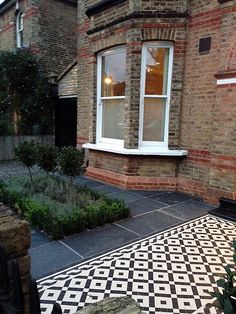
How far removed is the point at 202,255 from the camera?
3416mm

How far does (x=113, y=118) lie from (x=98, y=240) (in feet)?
12.7

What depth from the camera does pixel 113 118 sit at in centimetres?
704

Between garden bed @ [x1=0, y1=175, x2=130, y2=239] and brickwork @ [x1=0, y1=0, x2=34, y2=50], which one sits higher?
brickwork @ [x1=0, y1=0, x2=34, y2=50]

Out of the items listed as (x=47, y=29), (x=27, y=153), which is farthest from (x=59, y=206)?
(x=47, y=29)

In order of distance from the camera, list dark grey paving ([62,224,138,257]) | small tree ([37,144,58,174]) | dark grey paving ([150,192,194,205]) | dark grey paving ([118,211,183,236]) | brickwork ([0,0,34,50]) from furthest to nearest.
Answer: brickwork ([0,0,34,50])
small tree ([37,144,58,174])
dark grey paving ([150,192,194,205])
dark grey paving ([118,211,183,236])
dark grey paving ([62,224,138,257])

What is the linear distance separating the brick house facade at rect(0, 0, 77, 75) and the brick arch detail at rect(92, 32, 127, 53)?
498 centimetres

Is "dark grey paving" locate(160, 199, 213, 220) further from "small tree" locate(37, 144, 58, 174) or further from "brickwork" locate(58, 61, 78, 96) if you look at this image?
"brickwork" locate(58, 61, 78, 96)

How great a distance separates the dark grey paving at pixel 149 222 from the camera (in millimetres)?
4129

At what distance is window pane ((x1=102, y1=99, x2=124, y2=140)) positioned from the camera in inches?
268

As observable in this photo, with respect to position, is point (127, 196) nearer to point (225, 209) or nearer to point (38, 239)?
point (225, 209)

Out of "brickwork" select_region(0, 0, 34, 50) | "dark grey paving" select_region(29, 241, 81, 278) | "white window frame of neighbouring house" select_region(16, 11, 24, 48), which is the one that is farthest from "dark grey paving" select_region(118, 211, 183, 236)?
"white window frame of neighbouring house" select_region(16, 11, 24, 48)

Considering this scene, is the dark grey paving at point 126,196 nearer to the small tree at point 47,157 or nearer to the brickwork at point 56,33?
the small tree at point 47,157

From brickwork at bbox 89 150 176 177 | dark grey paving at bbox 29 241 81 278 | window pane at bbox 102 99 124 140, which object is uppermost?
window pane at bbox 102 99 124 140

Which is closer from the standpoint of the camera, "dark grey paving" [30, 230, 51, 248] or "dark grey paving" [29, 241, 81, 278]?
"dark grey paving" [29, 241, 81, 278]
